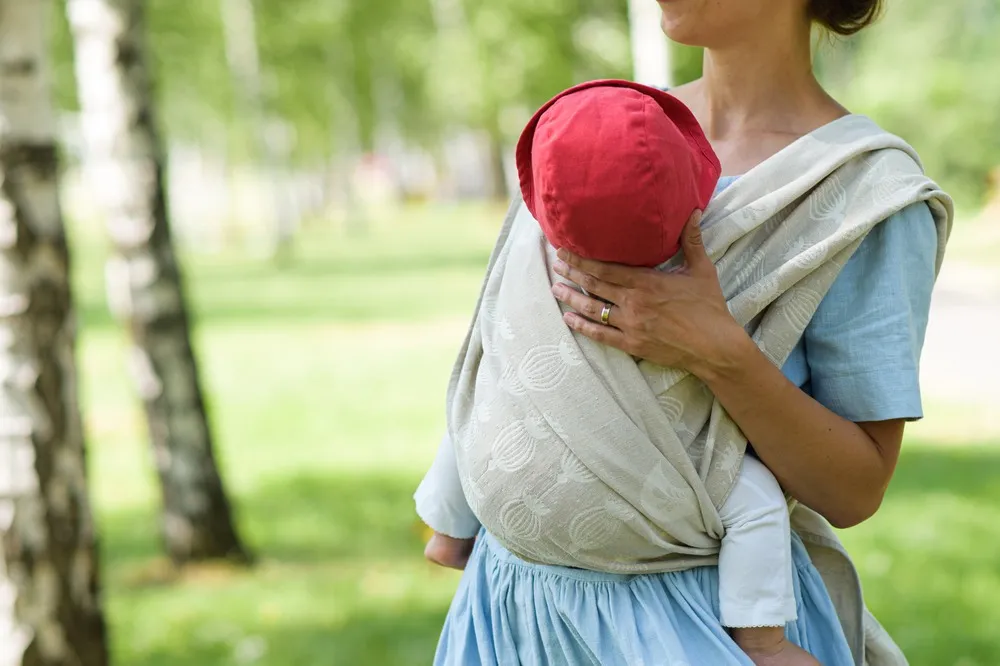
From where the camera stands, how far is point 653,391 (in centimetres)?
151

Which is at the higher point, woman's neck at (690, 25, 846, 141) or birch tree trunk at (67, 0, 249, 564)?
woman's neck at (690, 25, 846, 141)

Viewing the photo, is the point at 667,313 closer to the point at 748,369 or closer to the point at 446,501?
the point at 748,369

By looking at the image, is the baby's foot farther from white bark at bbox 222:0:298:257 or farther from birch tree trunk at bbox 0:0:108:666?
white bark at bbox 222:0:298:257

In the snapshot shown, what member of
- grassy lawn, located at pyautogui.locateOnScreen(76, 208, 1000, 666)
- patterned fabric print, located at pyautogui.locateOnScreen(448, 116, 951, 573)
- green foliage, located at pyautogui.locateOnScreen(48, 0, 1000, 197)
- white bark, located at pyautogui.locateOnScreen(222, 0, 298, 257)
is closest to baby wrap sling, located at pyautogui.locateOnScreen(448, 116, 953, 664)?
patterned fabric print, located at pyautogui.locateOnScreen(448, 116, 951, 573)

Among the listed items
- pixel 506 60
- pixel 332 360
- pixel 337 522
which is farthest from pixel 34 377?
pixel 506 60

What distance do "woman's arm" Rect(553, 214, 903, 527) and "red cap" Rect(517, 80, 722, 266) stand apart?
41 mm

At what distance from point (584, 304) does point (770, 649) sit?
0.54 metres

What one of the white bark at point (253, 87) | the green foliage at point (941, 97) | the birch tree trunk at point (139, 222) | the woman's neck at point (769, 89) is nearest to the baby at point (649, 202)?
the woman's neck at point (769, 89)

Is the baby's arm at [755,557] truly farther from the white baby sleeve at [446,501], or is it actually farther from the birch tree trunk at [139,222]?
the birch tree trunk at [139,222]

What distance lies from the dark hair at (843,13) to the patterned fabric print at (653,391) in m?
0.27

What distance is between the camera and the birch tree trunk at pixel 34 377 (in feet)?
10.9

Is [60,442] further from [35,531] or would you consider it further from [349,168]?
[349,168]

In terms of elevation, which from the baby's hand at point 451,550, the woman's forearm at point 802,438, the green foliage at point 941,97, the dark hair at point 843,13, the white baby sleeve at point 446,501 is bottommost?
the green foliage at point 941,97

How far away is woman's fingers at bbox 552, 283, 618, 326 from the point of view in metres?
1.48
